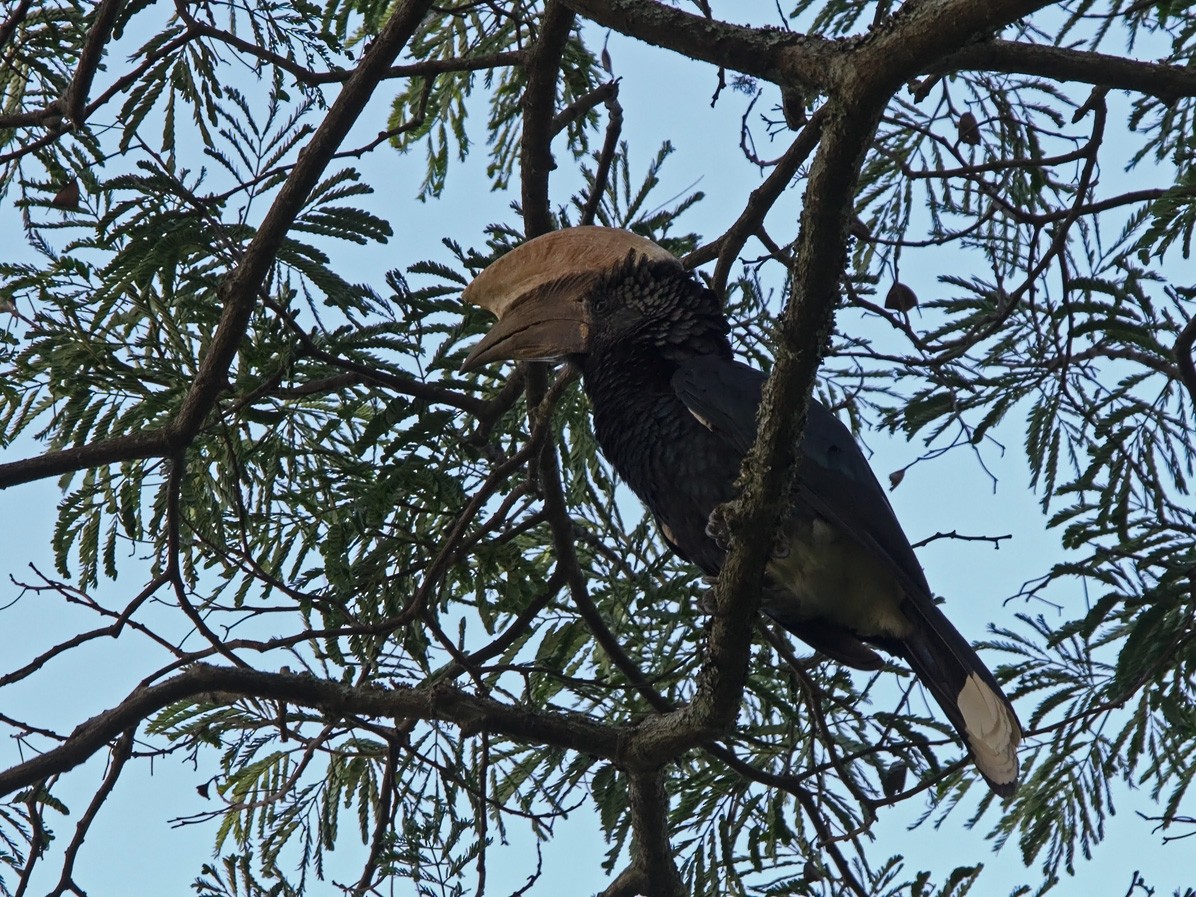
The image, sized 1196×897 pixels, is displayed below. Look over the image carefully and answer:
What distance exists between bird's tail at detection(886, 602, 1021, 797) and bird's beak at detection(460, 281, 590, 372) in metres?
1.46

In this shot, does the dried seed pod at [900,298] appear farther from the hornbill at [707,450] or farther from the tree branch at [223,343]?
the tree branch at [223,343]

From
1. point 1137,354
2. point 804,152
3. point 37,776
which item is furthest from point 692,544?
point 37,776

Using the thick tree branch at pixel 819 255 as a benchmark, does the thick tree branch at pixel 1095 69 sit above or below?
above

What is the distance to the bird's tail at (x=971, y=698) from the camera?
10.9 ft

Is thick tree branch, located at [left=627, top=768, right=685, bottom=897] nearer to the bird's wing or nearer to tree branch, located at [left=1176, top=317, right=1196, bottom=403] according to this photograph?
the bird's wing

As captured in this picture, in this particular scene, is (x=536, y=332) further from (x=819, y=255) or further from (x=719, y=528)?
(x=819, y=255)

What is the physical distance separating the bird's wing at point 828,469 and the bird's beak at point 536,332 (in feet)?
1.83

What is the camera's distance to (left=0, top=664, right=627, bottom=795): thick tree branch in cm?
306

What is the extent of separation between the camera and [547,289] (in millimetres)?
4141

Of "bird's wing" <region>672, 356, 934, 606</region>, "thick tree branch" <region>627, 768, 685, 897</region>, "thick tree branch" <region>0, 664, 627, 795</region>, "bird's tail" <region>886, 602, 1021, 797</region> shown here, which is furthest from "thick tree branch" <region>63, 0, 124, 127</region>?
"bird's tail" <region>886, 602, 1021, 797</region>

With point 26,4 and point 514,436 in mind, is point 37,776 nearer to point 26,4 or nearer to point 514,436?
point 514,436

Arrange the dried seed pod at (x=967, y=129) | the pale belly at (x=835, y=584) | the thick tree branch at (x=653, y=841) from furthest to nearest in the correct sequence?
1. the dried seed pod at (x=967, y=129)
2. the pale belly at (x=835, y=584)
3. the thick tree branch at (x=653, y=841)

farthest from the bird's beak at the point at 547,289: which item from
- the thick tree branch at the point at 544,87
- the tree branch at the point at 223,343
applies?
the tree branch at the point at 223,343

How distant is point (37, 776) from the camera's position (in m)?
3.01
